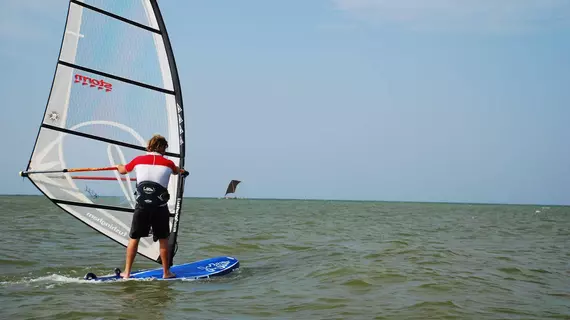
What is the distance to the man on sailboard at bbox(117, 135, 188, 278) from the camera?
6566 mm

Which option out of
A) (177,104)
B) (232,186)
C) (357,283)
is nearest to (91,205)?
(177,104)

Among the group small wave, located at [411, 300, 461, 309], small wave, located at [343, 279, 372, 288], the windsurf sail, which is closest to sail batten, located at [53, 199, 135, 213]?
the windsurf sail

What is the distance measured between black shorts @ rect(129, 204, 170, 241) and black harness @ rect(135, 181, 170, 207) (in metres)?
0.06

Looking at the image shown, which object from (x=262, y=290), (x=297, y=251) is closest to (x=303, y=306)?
(x=262, y=290)

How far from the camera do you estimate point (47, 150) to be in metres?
6.90

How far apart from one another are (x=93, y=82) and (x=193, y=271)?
2637 mm

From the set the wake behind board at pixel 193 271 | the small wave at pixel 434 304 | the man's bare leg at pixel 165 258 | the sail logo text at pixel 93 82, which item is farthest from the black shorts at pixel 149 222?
the small wave at pixel 434 304

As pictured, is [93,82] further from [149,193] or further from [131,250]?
[131,250]

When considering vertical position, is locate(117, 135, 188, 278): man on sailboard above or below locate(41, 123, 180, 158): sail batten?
below

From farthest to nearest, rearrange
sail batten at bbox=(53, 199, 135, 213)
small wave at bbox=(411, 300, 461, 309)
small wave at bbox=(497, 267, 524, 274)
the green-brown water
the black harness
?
small wave at bbox=(497, 267, 524, 274)
sail batten at bbox=(53, 199, 135, 213)
the black harness
small wave at bbox=(411, 300, 461, 309)
the green-brown water

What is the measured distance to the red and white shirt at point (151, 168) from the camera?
656cm

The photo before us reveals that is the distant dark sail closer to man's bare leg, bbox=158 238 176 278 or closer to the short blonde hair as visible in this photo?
man's bare leg, bbox=158 238 176 278

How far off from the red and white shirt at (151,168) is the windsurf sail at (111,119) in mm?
809

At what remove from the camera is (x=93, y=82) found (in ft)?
23.4
